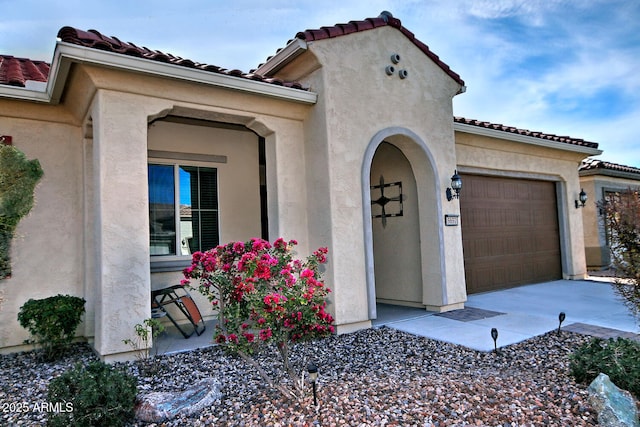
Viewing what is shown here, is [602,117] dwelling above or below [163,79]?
above

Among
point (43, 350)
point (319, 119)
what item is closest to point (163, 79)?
point (319, 119)

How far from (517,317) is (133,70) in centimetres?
681

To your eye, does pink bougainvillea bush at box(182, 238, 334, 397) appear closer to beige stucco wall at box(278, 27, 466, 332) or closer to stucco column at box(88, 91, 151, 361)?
stucco column at box(88, 91, 151, 361)

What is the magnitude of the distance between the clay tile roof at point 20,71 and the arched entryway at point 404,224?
5.13 m

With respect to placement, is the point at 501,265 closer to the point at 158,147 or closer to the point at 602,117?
the point at 158,147

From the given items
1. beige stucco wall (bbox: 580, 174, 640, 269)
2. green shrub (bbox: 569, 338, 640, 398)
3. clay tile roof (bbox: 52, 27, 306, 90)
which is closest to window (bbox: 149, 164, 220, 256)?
clay tile roof (bbox: 52, 27, 306, 90)

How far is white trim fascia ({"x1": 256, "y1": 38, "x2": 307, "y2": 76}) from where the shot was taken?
6023mm

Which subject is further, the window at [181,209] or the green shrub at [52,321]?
the window at [181,209]

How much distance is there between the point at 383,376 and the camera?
13.8 ft

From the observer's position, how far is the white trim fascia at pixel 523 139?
8462 mm

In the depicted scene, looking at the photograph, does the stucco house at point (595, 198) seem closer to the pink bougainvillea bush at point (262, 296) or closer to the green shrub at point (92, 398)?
the pink bougainvillea bush at point (262, 296)

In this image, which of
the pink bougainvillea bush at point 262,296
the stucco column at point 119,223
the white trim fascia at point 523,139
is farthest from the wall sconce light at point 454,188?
the stucco column at point 119,223

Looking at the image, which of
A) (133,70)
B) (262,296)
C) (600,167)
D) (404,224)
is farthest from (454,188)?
(600,167)

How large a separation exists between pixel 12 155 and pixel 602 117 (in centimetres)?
1918
